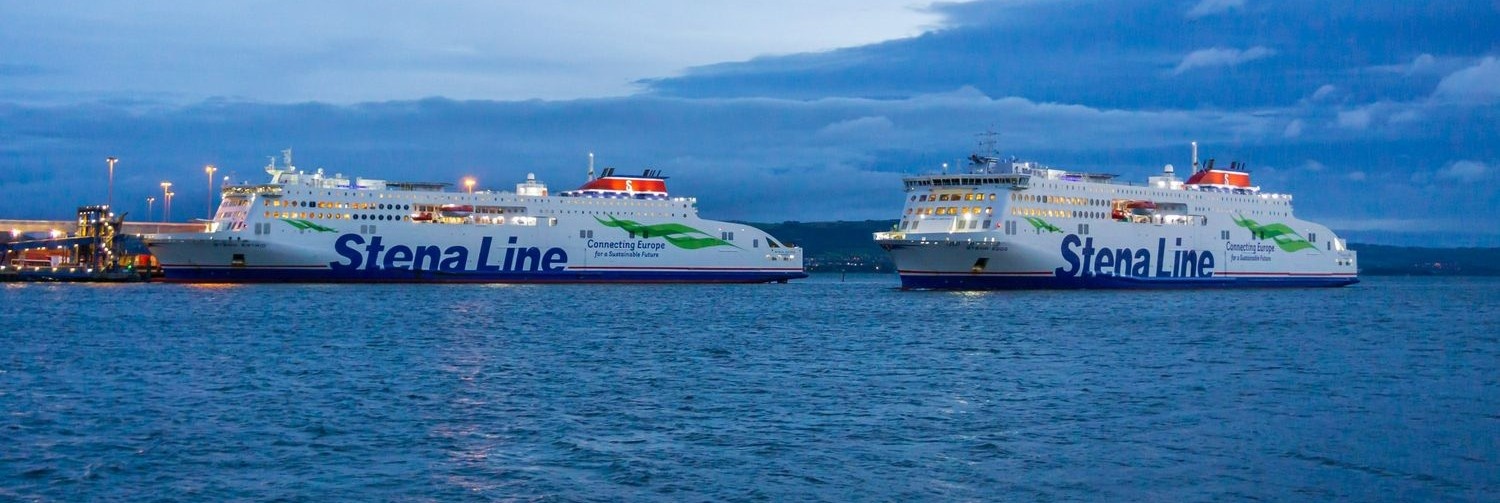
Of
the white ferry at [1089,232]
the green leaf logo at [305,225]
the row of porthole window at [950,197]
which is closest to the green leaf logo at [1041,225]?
the white ferry at [1089,232]

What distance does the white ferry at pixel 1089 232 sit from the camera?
188 feet

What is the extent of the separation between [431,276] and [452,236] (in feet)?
7.10

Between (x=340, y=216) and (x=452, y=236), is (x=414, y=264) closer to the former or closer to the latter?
(x=452, y=236)

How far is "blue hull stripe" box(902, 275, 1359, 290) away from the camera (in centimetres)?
5734

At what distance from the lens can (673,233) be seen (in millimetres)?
71812

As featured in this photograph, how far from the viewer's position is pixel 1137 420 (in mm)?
18688

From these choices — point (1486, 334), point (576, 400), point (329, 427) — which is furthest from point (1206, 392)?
point (1486, 334)

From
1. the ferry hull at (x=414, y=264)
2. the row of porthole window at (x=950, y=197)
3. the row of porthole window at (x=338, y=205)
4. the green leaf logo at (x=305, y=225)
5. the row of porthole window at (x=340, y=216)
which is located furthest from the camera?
the row of porthole window at (x=338, y=205)

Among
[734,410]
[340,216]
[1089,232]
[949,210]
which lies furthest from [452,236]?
[734,410]

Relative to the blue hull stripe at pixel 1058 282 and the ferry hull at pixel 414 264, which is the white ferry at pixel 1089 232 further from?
the ferry hull at pixel 414 264

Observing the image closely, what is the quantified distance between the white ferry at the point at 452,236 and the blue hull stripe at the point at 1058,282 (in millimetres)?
14895

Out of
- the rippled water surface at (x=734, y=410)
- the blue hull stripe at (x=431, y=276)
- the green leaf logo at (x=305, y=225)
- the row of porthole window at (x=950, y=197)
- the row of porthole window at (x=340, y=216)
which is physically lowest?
the rippled water surface at (x=734, y=410)

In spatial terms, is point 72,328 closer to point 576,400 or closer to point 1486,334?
point 576,400

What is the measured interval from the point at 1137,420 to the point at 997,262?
126ft
